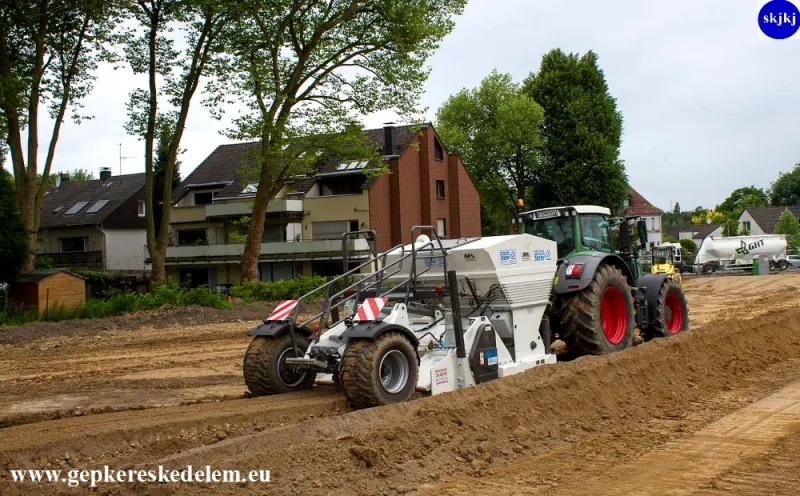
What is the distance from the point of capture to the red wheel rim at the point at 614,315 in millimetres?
11867

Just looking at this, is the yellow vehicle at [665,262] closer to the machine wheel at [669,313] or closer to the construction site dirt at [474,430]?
the machine wheel at [669,313]

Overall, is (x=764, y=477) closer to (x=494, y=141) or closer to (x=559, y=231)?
(x=559, y=231)

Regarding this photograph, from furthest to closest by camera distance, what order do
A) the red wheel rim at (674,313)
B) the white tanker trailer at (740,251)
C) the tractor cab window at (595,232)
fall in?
the white tanker trailer at (740,251) → the red wheel rim at (674,313) → the tractor cab window at (595,232)

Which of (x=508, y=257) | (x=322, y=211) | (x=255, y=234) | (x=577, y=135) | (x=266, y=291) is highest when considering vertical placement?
(x=577, y=135)

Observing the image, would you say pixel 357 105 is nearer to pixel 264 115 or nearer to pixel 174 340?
pixel 264 115

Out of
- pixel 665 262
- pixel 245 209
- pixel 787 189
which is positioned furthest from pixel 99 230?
pixel 787 189

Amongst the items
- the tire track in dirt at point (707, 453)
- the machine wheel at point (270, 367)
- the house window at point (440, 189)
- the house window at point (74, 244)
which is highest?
the house window at point (440, 189)

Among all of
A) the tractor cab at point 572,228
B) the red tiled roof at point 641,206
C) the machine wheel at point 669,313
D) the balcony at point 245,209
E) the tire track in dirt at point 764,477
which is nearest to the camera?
the tire track in dirt at point 764,477

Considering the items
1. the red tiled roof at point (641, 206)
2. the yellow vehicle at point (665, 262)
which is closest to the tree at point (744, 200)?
the red tiled roof at point (641, 206)

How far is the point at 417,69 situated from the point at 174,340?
1321cm

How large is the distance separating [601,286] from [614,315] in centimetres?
96

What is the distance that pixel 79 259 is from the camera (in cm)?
4825

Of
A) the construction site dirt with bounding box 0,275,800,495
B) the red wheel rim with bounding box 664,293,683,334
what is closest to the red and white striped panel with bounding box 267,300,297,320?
the construction site dirt with bounding box 0,275,800,495

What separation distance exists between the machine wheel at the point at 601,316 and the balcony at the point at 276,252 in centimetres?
2803
